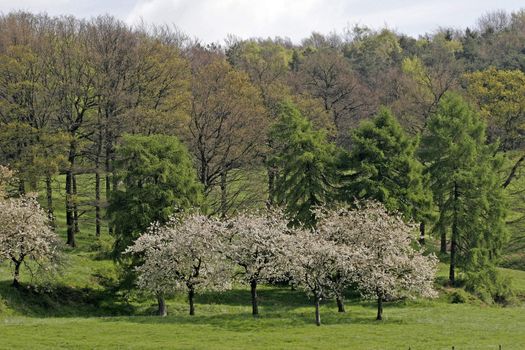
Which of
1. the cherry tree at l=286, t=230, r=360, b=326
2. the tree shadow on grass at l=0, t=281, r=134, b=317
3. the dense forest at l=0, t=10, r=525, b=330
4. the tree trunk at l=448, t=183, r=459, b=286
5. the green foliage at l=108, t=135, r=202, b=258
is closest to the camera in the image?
the cherry tree at l=286, t=230, r=360, b=326

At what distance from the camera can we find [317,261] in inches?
1716

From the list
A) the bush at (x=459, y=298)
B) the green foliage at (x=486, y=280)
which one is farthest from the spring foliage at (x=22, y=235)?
the green foliage at (x=486, y=280)

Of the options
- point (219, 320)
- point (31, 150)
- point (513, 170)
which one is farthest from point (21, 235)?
point (513, 170)

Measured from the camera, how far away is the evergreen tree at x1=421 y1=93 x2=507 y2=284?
5838 cm

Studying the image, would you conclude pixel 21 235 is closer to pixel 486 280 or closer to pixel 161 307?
pixel 161 307

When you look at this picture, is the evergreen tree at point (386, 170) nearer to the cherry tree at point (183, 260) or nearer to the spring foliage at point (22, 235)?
the cherry tree at point (183, 260)

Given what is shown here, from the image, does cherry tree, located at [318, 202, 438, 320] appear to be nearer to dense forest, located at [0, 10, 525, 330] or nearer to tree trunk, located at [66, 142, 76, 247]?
dense forest, located at [0, 10, 525, 330]

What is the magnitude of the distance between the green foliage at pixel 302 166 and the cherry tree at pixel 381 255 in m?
8.58

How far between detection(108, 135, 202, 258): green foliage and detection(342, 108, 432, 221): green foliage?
47.1 feet

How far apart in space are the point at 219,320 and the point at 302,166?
61.2ft

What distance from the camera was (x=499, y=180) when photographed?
61.4 meters

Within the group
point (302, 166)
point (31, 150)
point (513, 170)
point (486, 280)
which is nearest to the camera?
point (486, 280)

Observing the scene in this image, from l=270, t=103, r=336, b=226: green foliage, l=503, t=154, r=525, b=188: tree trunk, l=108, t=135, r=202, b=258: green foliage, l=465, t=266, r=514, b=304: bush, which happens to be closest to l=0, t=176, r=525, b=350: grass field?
l=465, t=266, r=514, b=304: bush

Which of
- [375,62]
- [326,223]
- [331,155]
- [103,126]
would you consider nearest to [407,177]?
[331,155]
